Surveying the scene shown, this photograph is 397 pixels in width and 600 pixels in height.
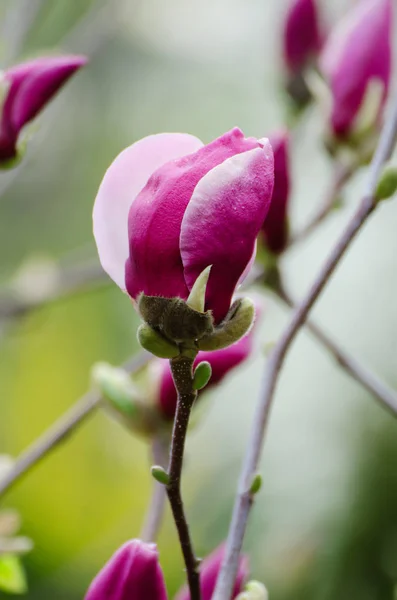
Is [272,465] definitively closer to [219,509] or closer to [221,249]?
[219,509]

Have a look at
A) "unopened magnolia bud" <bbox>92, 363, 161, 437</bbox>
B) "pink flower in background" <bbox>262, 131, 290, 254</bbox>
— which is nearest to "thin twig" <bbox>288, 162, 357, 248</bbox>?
"pink flower in background" <bbox>262, 131, 290, 254</bbox>

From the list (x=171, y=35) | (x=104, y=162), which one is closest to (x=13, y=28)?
(x=104, y=162)

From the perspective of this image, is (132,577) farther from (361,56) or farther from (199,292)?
(361,56)

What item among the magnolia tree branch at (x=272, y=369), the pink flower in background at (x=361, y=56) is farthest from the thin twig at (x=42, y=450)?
the pink flower in background at (x=361, y=56)

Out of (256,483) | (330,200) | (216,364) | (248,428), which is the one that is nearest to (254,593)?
(256,483)

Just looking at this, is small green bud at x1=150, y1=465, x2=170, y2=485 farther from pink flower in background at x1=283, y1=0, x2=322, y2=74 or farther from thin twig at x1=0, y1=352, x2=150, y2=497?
pink flower in background at x1=283, y1=0, x2=322, y2=74

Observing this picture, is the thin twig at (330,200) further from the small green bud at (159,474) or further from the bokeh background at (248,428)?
the small green bud at (159,474)
